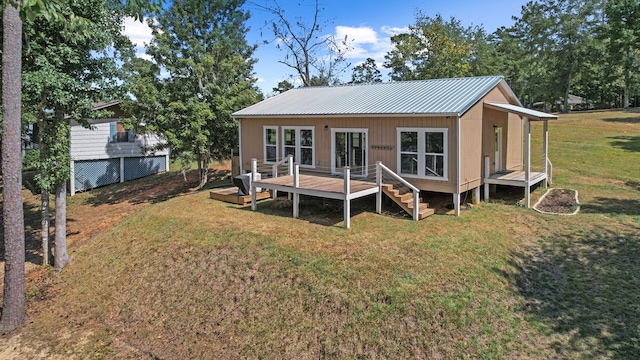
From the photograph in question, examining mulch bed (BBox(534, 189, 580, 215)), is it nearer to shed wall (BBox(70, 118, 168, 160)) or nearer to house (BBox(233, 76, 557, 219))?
house (BBox(233, 76, 557, 219))

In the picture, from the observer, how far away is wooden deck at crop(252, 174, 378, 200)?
36.1 feet

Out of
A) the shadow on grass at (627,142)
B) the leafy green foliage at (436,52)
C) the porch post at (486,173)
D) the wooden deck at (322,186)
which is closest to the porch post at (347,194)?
the wooden deck at (322,186)

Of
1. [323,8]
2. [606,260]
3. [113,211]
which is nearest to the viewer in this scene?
[606,260]

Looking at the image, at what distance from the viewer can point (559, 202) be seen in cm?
1312

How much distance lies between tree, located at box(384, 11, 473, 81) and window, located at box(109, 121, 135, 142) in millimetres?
20580

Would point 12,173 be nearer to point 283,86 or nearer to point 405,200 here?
point 405,200

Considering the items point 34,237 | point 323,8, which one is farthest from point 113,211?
point 323,8

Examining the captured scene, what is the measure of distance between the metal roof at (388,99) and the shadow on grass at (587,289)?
438cm

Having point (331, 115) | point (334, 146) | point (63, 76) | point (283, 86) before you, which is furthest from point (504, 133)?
point (283, 86)

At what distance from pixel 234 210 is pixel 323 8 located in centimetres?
1924

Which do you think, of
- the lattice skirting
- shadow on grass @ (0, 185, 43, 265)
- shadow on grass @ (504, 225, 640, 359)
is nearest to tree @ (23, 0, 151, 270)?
shadow on grass @ (0, 185, 43, 265)

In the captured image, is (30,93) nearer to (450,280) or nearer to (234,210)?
(234,210)

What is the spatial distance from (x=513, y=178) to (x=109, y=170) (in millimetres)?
19594

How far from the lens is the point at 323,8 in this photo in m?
27.5
